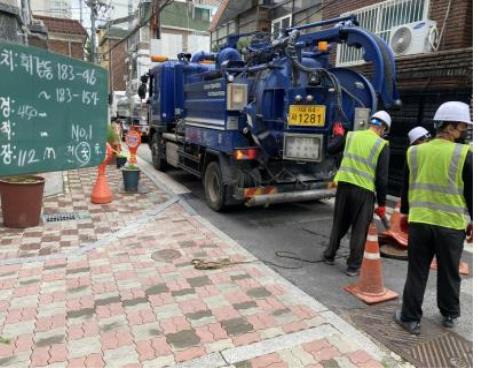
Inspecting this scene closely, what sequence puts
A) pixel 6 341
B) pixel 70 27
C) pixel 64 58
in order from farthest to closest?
pixel 70 27 → pixel 6 341 → pixel 64 58

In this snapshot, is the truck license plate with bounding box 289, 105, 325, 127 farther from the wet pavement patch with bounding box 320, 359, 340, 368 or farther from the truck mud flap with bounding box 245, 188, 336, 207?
the wet pavement patch with bounding box 320, 359, 340, 368

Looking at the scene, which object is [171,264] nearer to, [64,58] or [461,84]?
[64,58]

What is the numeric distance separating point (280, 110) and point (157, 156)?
19.5 feet

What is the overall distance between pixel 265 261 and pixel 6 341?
274cm

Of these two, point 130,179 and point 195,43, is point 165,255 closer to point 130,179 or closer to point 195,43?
point 130,179

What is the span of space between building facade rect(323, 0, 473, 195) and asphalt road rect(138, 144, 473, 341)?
242 centimetres

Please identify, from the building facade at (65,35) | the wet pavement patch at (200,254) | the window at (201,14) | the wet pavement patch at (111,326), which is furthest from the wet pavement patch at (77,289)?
the window at (201,14)

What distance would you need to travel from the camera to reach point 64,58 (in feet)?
8.39

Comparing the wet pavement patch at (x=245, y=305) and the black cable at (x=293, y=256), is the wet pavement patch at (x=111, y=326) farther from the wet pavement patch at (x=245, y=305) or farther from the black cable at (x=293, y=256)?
the black cable at (x=293, y=256)

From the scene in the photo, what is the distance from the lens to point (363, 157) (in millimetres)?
4363

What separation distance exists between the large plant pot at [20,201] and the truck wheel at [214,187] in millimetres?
2693

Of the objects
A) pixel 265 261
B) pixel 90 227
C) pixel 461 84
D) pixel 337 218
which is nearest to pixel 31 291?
pixel 90 227

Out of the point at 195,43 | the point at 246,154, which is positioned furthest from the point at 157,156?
the point at 195,43

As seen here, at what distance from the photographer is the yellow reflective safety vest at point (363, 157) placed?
432 centimetres
